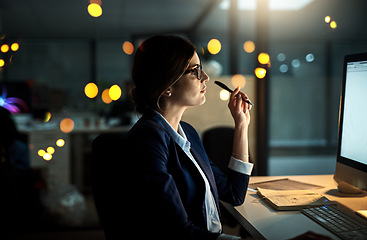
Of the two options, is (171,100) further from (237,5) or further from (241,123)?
(237,5)

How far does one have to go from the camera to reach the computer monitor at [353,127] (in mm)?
1173

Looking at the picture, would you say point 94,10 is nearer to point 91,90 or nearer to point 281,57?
point 91,90

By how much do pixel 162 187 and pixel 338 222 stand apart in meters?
0.53

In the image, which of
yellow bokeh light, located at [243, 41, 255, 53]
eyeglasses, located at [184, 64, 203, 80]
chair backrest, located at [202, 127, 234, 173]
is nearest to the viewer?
eyeglasses, located at [184, 64, 203, 80]

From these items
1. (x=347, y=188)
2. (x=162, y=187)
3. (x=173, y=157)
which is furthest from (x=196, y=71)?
(x=347, y=188)

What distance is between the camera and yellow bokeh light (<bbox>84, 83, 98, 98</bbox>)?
579 centimetres

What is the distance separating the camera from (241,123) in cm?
138

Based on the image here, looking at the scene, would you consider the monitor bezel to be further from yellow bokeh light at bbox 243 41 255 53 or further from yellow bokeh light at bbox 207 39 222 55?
yellow bokeh light at bbox 207 39 222 55

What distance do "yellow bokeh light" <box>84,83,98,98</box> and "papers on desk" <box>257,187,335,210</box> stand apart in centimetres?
477

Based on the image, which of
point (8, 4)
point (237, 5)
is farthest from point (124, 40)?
point (237, 5)

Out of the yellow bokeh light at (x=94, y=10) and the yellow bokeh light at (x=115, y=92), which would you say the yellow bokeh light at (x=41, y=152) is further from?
the yellow bokeh light at (x=94, y=10)

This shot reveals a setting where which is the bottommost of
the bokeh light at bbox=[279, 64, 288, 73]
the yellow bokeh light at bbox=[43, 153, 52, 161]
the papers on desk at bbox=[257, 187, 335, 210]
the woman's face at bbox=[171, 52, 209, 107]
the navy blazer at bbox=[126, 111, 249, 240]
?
the yellow bokeh light at bbox=[43, 153, 52, 161]

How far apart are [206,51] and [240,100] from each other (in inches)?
80.2

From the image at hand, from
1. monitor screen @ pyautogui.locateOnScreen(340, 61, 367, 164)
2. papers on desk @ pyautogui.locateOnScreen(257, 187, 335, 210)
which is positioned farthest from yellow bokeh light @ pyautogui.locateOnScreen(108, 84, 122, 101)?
monitor screen @ pyautogui.locateOnScreen(340, 61, 367, 164)
